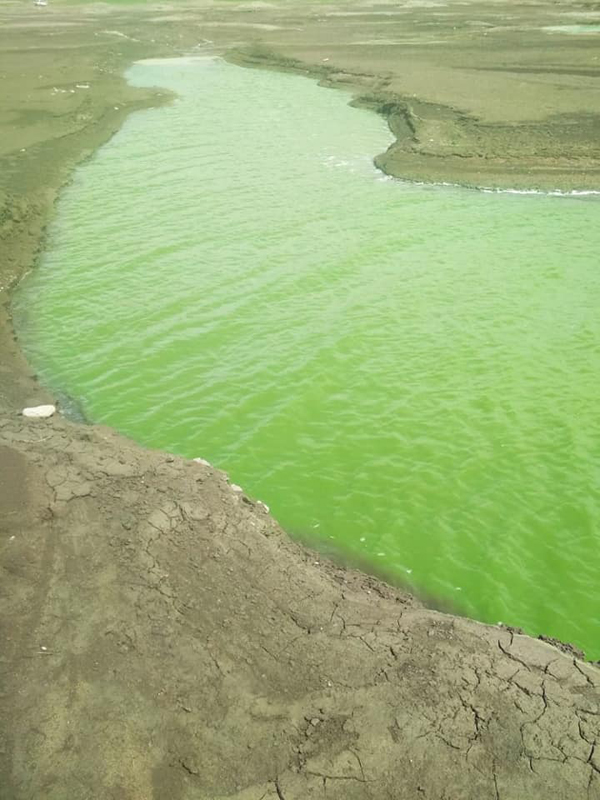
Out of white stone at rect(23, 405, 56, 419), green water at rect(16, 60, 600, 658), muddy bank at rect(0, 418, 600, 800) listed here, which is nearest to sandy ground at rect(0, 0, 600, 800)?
muddy bank at rect(0, 418, 600, 800)

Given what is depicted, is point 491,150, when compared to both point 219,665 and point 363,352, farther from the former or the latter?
point 219,665

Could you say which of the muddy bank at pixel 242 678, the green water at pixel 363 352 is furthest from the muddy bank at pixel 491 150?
the muddy bank at pixel 242 678

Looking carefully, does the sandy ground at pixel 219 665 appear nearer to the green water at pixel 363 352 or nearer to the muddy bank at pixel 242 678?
the muddy bank at pixel 242 678

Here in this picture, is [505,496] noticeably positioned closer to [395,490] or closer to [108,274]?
[395,490]

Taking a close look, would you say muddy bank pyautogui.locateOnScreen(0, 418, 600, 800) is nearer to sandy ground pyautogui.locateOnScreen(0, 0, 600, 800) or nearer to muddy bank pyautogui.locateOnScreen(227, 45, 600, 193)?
sandy ground pyautogui.locateOnScreen(0, 0, 600, 800)

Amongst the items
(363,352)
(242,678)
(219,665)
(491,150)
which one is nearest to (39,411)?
(363,352)

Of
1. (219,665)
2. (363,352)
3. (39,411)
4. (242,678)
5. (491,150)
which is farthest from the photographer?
(491,150)
